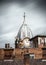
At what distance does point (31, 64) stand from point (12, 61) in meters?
1.34

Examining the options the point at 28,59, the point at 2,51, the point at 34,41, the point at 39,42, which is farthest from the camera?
the point at 34,41

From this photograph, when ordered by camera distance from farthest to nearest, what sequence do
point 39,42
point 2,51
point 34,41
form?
point 34,41
point 39,42
point 2,51

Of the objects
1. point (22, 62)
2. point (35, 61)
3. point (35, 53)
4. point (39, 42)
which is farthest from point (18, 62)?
point (39, 42)

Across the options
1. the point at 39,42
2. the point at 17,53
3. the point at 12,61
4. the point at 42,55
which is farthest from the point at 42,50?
the point at 39,42

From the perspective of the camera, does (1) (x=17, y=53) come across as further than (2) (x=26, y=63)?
Yes

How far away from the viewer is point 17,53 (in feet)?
49.4

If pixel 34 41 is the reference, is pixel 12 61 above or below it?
below

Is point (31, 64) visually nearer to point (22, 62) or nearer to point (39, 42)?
point (22, 62)

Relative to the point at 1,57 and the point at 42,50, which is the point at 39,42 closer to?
the point at 42,50

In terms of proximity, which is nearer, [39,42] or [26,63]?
Result: [26,63]

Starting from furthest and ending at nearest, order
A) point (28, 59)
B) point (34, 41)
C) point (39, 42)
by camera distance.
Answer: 1. point (34, 41)
2. point (39, 42)
3. point (28, 59)

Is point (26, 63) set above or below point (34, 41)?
below

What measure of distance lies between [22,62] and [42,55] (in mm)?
2407

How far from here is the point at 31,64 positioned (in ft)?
43.9
